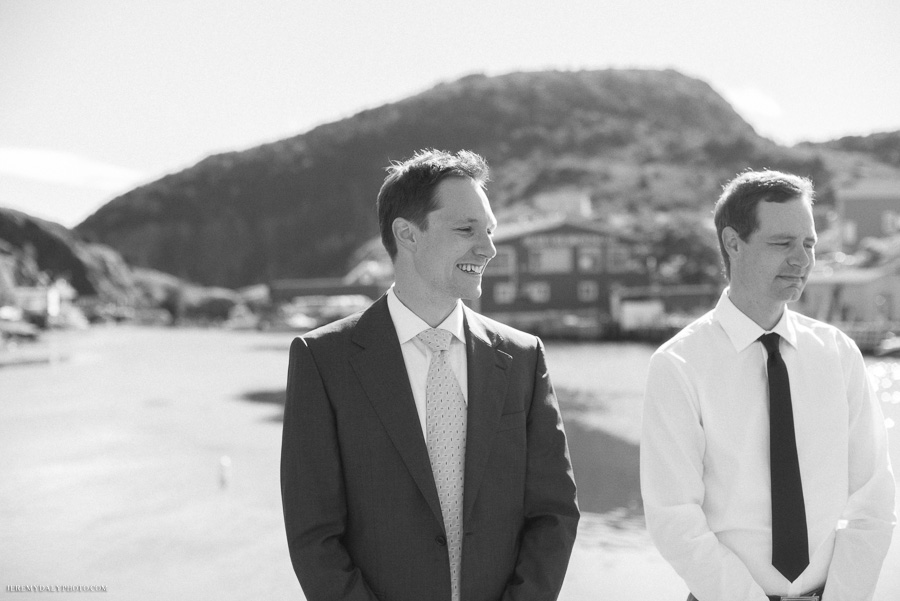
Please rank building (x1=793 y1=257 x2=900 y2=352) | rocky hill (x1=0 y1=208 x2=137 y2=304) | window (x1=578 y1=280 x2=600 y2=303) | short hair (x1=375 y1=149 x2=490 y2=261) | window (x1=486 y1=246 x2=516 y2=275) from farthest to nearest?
rocky hill (x1=0 y1=208 x2=137 y2=304) → window (x1=578 y1=280 x2=600 y2=303) → window (x1=486 y1=246 x2=516 y2=275) → building (x1=793 y1=257 x2=900 y2=352) → short hair (x1=375 y1=149 x2=490 y2=261)

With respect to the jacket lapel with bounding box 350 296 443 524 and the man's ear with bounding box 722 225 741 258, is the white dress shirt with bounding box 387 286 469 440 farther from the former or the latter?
the man's ear with bounding box 722 225 741 258

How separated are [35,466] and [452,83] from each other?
159814 millimetres

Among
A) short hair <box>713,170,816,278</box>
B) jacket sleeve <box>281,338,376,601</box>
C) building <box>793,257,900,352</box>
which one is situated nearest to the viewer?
jacket sleeve <box>281,338,376,601</box>

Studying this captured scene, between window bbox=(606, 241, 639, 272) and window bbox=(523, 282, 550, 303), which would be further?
window bbox=(606, 241, 639, 272)

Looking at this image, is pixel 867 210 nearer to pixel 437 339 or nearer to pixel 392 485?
pixel 437 339

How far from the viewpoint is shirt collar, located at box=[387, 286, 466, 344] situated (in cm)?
200

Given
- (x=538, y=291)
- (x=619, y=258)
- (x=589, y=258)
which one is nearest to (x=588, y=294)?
(x=589, y=258)

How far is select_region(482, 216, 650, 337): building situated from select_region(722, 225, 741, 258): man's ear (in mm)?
42493

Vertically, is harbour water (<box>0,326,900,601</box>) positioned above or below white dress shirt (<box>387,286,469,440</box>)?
below

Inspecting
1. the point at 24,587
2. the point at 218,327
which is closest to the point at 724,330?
the point at 24,587

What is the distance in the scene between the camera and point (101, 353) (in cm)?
3938

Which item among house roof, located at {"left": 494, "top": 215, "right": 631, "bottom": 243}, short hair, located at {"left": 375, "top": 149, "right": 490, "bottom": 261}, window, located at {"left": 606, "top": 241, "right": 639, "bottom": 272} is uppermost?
house roof, located at {"left": 494, "top": 215, "right": 631, "bottom": 243}

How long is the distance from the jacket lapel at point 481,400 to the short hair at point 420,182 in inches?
11.2

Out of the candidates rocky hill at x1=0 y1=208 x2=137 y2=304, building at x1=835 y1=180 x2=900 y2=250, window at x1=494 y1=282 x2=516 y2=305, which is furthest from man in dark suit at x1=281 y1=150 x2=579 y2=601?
rocky hill at x1=0 y1=208 x2=137 y2=304
